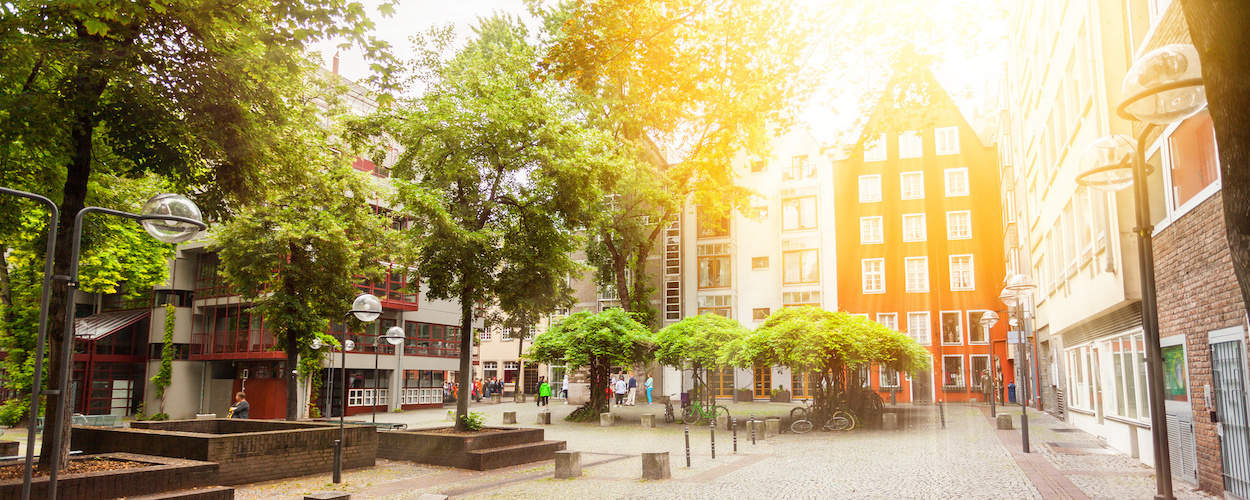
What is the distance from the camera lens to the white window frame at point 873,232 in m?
46.5

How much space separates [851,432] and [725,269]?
2674 cm

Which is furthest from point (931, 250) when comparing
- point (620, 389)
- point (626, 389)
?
point (620, 389)

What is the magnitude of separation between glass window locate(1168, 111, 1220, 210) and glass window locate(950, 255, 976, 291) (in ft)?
→ 113

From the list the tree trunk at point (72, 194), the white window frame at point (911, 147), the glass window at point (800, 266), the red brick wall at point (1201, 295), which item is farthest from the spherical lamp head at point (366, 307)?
the white window frame at point (911, 147)

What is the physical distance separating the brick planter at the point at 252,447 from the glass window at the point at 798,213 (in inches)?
1422

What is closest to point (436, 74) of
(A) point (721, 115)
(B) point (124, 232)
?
(A) point (721, 115)

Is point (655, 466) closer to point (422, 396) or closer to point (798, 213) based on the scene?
point (422, 396)

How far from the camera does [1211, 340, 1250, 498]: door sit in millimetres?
9742

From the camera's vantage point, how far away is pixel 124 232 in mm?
26547

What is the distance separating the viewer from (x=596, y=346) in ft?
98.2

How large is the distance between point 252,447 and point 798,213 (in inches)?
1530

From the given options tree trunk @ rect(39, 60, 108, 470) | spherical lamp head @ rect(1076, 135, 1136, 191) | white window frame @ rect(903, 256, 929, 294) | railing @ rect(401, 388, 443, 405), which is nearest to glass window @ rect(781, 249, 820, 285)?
white window frame @ rect(903, 256, 929, 294)

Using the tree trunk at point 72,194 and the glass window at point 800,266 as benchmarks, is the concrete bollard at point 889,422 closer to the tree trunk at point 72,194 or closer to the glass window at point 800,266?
the glass window at point 800,266

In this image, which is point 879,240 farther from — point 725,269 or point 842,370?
point 842,370
